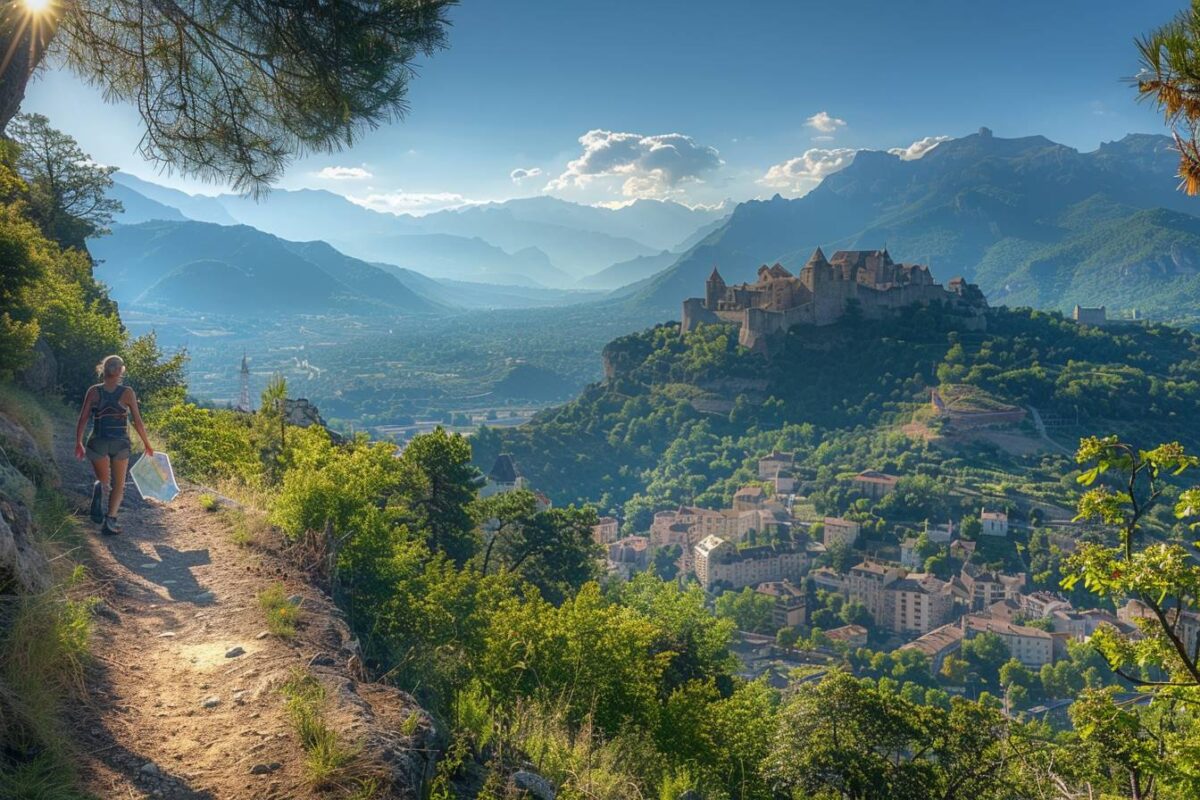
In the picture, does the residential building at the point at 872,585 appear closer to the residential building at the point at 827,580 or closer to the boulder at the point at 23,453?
the residential building at the point at 827,580

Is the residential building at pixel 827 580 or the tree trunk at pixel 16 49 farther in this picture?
the residential building at pixel 827 580

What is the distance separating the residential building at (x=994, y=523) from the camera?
38.9 m

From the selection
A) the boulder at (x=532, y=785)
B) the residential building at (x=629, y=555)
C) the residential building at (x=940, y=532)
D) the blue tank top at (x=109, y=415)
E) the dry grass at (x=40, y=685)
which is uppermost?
the blue tank top at (x=109, y=415)

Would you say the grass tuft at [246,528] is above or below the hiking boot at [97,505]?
below

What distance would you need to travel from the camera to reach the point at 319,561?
19.0ft

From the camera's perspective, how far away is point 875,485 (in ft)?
146

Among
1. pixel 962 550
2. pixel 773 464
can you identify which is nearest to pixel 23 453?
pixel 962 550

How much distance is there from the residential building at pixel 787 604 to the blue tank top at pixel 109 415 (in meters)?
31.5

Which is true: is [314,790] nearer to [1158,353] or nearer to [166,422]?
[166,422]

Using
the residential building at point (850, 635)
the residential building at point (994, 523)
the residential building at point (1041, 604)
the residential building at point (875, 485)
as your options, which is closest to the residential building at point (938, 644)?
the residential building at point (850, 635)

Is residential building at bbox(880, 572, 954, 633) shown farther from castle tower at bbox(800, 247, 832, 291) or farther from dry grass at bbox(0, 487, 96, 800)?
dry grass at bbox(0, 487, 96, 800)

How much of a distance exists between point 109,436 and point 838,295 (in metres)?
57.3

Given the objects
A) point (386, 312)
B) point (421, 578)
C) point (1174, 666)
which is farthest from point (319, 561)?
point (386, 312)

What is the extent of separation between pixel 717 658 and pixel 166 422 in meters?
10.3
